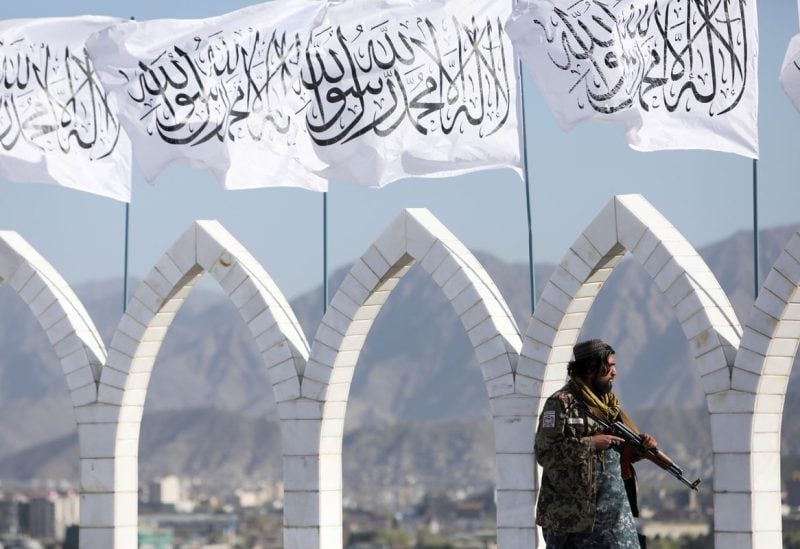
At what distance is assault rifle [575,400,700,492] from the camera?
320 inches

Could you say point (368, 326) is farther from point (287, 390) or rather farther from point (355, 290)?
point (287, 390)

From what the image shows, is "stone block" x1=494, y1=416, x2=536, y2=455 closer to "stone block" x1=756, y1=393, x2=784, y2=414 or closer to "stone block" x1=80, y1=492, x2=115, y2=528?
"stone block" x1=756, y1=393, x2=784, y2=414

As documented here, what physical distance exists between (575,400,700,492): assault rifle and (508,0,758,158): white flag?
4.81 meters

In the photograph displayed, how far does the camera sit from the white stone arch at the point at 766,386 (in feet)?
40.3

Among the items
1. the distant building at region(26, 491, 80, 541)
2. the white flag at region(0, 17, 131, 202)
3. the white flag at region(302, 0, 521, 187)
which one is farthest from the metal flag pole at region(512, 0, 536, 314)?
the distant building at region(26, 491, 80, 541)

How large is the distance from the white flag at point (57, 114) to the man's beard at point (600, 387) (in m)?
8.83

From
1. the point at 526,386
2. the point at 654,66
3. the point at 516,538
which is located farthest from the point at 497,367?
the point at 654,66

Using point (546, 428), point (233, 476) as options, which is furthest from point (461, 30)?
point (233, 476)

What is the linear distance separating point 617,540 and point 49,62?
10110mm

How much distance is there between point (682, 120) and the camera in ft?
42.1

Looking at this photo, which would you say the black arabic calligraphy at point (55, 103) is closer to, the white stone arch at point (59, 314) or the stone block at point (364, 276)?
the white stone arch at point (59, 314)

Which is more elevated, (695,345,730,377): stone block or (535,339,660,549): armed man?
(695,345,730,377): stone block

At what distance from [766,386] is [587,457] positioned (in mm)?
4523

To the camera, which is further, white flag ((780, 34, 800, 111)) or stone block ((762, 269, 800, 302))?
stone block ((762, 269, 800, 302))
